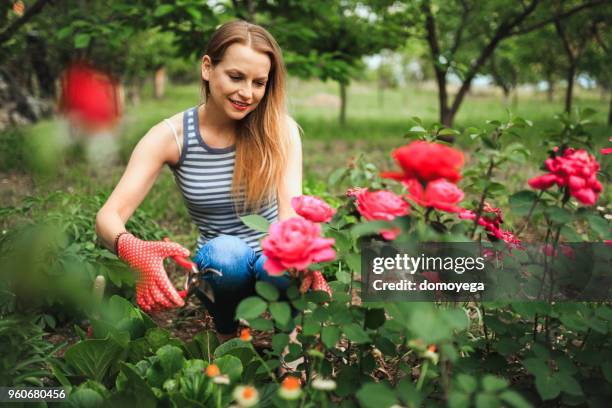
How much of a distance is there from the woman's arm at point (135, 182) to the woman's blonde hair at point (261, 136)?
26 centimetres

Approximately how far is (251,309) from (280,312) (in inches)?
2.4

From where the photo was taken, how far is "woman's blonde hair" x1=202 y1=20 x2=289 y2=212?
1.94m

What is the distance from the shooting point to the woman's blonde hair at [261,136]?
1.94 metres

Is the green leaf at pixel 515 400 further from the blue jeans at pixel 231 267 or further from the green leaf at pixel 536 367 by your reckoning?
the blue jeans at pixel 231 267

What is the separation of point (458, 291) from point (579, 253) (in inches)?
13.2

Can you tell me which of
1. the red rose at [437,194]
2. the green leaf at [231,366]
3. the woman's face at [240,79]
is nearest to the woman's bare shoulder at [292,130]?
the woman's face at [240,79]

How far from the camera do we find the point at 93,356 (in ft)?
Result: 5.26

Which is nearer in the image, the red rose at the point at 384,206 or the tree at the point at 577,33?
the red rose at the point at 384,206

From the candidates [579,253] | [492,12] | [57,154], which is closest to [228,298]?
[579,253]

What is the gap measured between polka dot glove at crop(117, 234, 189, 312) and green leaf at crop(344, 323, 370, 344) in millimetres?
489

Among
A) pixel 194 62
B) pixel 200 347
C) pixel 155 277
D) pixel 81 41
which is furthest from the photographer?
pixel 194 62

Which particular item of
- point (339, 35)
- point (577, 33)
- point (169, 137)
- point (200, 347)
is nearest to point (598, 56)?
point (577, 33)

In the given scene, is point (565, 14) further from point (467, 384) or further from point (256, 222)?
point (467, 384)

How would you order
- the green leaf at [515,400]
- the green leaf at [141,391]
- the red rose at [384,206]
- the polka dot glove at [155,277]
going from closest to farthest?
the green leaf at [515,400], the red rose at [384,206], the green leaf at [141,391], the polka dot glove at [155,277]
